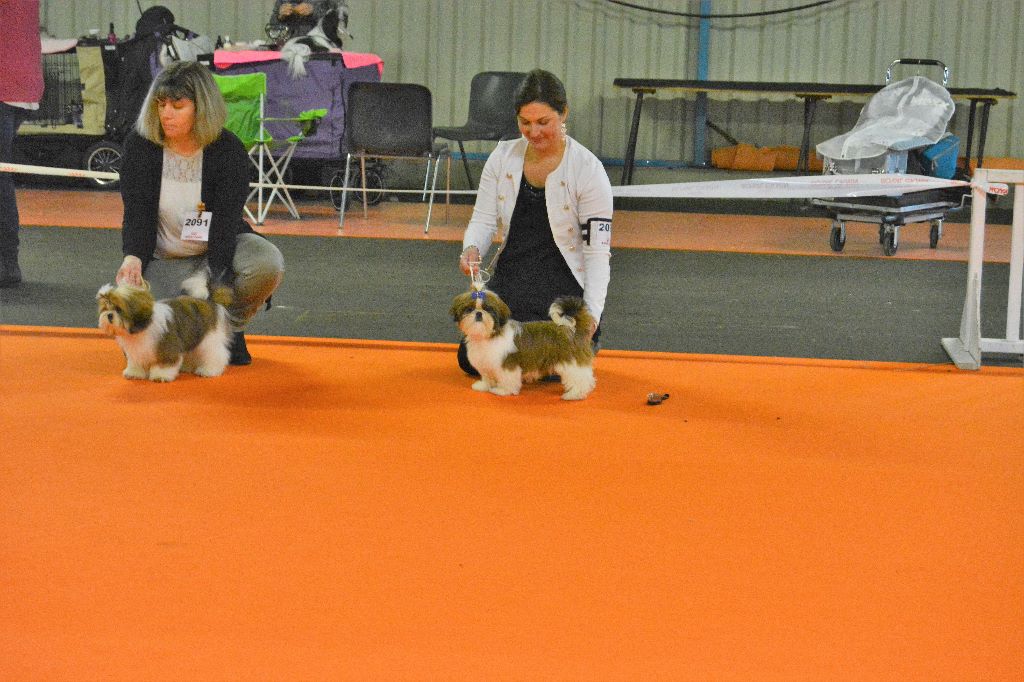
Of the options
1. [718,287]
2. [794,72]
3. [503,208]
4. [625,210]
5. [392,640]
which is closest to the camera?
[392,640]

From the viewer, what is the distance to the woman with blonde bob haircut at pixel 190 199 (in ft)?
10.2

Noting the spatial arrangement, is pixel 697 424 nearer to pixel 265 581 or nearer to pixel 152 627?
pixel 265 581

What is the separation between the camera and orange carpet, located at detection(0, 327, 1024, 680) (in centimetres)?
156

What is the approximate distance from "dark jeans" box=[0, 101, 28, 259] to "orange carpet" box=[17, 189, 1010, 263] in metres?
1.94

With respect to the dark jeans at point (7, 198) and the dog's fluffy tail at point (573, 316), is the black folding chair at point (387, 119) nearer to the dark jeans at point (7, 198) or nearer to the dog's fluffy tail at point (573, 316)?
the dark jeans at point (7, 198)

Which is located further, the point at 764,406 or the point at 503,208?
the point at 503,208

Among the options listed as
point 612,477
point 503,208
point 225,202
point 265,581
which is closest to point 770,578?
point 612,477

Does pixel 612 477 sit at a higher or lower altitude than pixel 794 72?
lower

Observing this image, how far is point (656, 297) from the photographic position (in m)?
4.66

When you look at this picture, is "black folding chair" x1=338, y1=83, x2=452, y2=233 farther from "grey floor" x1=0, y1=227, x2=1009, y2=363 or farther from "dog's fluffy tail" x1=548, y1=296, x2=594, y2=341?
"dog's fluffy tail" x1=548, y1=296, x2=594, y2=341

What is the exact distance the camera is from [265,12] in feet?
31.7

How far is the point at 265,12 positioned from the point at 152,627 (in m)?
8.80

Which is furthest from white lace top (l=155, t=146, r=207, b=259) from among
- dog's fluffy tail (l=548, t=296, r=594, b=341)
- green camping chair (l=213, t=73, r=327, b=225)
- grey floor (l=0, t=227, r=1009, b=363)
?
green camping chair (l=213, t=73, r=327, b=225)

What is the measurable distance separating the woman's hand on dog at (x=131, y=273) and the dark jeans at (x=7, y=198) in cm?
170
